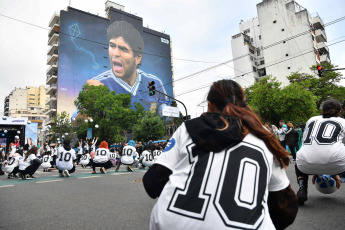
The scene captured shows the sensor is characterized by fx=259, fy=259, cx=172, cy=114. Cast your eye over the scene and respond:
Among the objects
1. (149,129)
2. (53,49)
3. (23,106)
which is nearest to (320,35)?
(149,129)

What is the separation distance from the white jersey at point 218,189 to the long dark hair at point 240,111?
0.05 metres

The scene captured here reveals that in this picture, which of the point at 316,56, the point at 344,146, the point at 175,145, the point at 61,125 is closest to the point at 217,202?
the point at 175,145

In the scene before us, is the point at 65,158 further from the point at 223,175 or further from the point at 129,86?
the point at 129,86

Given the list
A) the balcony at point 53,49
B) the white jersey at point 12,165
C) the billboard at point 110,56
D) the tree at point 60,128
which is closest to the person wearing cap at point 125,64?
the billboard at point 110,56

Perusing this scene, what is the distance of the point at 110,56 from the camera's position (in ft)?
191

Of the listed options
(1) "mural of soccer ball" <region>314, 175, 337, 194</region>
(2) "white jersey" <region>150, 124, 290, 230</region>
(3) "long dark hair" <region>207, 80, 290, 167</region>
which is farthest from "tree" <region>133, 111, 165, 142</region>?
(2) "white jersey" <region>150, 124, 290, 230</region>

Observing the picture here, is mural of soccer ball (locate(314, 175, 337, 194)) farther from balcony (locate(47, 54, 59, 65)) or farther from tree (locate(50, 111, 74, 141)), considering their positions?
balcony (locate(47, 54, 59, 65))

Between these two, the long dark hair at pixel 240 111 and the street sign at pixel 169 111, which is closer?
the long dark hair at pixel 240 111

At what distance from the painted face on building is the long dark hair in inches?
2306

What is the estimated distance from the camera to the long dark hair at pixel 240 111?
159cm

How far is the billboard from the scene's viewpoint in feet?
168

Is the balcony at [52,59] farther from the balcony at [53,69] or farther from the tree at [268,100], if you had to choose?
the tree at [268,100]

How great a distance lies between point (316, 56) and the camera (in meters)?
45.7

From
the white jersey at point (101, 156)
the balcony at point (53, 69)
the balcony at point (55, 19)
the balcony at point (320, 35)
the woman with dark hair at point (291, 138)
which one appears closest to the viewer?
the woman with dark hair at point (291, 138)
